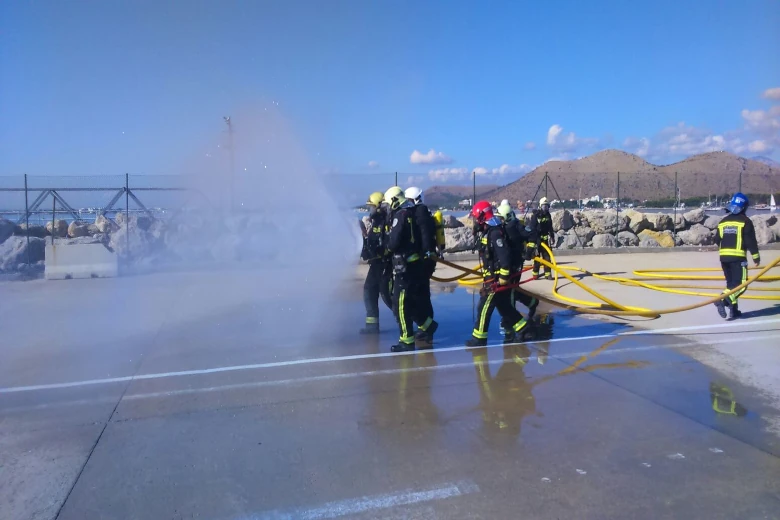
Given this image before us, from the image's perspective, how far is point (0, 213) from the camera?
14875mm

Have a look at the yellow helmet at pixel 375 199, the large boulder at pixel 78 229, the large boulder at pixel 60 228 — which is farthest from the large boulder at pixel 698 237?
the large boulder at pixel 60 228

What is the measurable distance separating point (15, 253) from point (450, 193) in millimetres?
12150

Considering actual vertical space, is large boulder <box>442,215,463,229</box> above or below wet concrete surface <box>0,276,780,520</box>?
above

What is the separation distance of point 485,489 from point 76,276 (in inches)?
475

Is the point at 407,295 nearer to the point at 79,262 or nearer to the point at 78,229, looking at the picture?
the point at 79,262

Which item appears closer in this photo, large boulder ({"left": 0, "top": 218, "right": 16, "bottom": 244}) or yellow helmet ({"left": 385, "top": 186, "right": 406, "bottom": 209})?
yellow helmet ({"left": 385, "top": 186, "right": 406, "bottom": 209})

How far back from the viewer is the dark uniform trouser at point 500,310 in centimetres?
705

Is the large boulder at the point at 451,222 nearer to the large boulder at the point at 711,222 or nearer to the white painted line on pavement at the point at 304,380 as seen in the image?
the large boulder at the point at 711,222

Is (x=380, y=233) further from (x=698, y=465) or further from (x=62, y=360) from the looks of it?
(x=698, y=465)

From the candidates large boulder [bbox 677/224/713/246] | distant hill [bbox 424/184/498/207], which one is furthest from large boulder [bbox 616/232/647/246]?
distant hill [bbox 424/184/498/207]

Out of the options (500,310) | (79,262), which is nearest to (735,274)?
(500,310)

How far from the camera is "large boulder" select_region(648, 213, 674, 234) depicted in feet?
71.7

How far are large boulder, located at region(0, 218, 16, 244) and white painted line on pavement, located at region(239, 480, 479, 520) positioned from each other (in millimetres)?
15243

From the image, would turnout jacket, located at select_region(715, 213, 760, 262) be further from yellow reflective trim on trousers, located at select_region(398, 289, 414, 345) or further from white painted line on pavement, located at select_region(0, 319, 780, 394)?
yellow reflective trim on trousers, located at select_region(398, 289, 414, 345)
